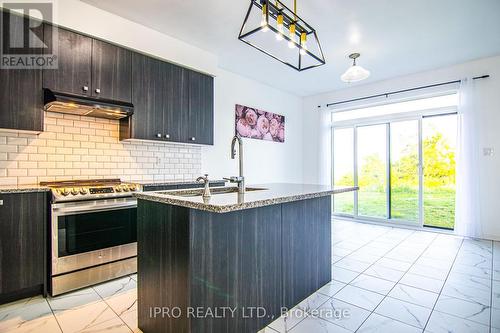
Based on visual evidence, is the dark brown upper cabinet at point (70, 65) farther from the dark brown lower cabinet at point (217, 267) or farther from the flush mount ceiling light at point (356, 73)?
the flush mount ceiling light at point (356, 73)

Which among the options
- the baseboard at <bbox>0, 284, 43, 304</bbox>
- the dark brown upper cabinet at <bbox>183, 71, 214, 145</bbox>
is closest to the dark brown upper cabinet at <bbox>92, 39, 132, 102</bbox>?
the dark brown upper cabinet at <bbox>183, 71, 214, 145</bbox>

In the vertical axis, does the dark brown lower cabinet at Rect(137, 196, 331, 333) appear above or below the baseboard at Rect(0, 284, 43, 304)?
above

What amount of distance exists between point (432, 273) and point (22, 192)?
156 inches

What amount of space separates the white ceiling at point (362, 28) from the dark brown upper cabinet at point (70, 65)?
423 mm

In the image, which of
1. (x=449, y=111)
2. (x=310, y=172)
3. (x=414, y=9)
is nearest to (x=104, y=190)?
(x=414, y=9)

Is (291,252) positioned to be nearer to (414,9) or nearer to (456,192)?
(414,9)

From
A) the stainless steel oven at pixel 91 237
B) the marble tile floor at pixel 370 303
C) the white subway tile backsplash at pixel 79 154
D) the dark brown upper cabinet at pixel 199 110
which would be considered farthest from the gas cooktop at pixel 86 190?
the dark brown upper cabinet at pixel 199 110

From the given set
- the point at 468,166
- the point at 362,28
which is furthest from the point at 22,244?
the point at 468,166

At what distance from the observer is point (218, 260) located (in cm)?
155

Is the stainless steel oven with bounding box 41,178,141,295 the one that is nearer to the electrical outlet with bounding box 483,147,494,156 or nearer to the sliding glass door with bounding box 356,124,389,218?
the sliding glass door with bounding box 356,124,389,218

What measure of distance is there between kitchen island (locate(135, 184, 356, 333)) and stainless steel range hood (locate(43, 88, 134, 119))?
55.5 inches
